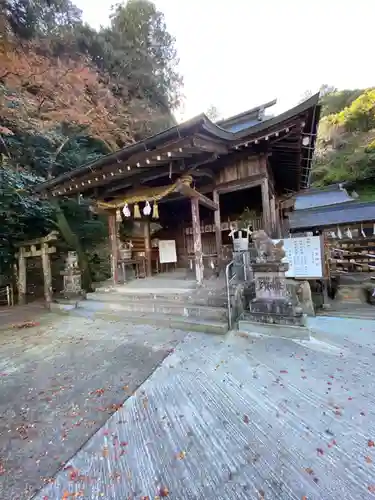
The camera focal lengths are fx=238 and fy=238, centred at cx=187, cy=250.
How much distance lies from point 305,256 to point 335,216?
1065cm

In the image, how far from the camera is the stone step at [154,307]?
461 centimetres

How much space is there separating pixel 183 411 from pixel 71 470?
38.5 inches

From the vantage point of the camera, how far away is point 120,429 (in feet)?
6.88

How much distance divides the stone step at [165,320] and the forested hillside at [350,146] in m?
21.0

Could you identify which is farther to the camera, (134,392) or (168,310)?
(168,310)

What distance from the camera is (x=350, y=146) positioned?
21.7 meters

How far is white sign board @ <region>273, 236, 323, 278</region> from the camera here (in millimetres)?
5336

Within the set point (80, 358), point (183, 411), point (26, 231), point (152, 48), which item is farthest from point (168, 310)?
point (152, 48)

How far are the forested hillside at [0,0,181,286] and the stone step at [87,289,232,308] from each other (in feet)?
7.94

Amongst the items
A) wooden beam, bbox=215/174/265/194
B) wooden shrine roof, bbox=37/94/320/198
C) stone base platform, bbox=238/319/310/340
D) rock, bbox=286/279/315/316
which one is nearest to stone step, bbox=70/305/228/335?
stone base platform, bbox=238/319/310/340

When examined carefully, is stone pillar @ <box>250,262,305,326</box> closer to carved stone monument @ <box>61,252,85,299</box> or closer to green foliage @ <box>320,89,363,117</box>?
carved stone monument @ <box>61,252,85,299</box>

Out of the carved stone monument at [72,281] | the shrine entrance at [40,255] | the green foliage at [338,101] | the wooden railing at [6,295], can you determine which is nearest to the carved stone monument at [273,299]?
the carved stone monument at [72,281]

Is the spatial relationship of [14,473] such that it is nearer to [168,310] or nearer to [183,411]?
[183,411]

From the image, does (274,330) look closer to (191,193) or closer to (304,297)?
(304,297)
